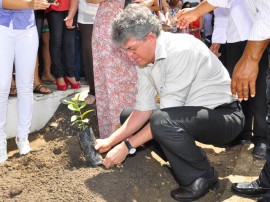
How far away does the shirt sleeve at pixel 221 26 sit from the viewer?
392cm

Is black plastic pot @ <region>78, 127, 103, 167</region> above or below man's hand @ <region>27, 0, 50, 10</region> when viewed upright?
below

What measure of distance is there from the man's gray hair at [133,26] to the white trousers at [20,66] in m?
1.06

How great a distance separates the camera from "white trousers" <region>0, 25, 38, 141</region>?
131 inches

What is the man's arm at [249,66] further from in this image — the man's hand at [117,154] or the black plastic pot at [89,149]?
the black plastic pot at [89,149]

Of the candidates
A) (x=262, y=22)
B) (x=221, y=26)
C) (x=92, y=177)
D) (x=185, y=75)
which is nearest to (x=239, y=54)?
(x=221, y=26)

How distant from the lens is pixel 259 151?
3408mm

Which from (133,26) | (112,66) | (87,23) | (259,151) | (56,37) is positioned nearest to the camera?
(133,26)

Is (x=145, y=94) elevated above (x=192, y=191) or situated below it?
above

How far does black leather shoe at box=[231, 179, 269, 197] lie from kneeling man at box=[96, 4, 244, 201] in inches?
6.4

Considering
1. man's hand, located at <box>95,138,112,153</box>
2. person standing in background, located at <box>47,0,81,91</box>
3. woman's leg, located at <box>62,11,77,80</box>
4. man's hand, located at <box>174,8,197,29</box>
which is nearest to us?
man's hand, located at <box>95,138,112,153</box>

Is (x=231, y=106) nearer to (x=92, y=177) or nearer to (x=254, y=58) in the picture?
(x=254, y=58)

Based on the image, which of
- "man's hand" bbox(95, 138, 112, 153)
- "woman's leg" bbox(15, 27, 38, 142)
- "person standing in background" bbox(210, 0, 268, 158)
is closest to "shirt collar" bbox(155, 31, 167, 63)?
"man's hand" bbox(95, 138, 112, 153)

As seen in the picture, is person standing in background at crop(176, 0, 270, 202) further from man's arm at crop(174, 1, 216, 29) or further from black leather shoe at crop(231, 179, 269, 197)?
man's arm at crop(174, 1, 216, 29)

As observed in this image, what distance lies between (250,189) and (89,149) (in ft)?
3.97
